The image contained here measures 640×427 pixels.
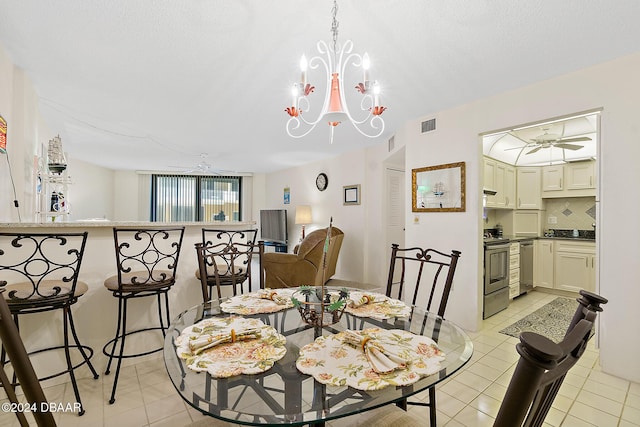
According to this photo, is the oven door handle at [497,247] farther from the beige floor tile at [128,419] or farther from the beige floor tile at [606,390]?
the beige floor tile at [128,419]

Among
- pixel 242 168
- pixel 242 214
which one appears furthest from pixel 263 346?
pixel 242 214

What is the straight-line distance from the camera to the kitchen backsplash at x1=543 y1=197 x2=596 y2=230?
177 inches

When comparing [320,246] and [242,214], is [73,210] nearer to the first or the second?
[242,214]

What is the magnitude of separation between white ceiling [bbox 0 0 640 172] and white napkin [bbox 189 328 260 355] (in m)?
1.70

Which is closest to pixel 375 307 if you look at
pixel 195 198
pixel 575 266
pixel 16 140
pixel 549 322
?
pixel 549 322

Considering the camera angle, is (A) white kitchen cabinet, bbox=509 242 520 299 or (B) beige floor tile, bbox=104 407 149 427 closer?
(B) beige floor tile, bbox=104 407 149 427

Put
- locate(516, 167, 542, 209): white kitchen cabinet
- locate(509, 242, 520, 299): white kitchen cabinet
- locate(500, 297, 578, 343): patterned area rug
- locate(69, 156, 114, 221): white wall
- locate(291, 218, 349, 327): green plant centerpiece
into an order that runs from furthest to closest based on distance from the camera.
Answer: locate(69, 156, 114, 221): white wall → locate(516, 167, 542, 209): white kitchen cabinet → locate(509, 242, 520, 299): white kitchen cabinet → locate(500, 297, 578, 343): patterned area rug → locate(291, 218, 349, 327): green plant centerpiece

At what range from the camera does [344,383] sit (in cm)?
86

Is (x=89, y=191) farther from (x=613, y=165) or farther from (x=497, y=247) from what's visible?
(x=613, y=165)

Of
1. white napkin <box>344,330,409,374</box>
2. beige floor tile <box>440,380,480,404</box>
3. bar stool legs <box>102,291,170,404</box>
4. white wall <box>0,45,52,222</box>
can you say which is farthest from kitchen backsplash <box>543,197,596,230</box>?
white wall <box>0,45,52,222</box>

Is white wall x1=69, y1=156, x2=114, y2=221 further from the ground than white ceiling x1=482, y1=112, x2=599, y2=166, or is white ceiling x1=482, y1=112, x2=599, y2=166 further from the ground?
white ceiling x1=482, y1=112, x2=599, y2=166

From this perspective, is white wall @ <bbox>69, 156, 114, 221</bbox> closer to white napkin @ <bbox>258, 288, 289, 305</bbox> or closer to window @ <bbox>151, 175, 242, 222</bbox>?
window @ <bbox>151, 175, 242, 222</bbox>

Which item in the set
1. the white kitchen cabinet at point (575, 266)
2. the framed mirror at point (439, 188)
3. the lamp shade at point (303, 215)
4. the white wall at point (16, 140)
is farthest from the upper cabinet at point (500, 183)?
the white wall at point (16, 140)

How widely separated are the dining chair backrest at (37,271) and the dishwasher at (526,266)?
5.08m
